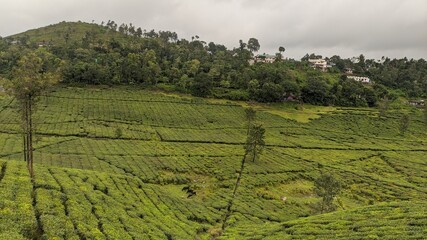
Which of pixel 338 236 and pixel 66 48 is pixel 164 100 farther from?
pixel 338 236

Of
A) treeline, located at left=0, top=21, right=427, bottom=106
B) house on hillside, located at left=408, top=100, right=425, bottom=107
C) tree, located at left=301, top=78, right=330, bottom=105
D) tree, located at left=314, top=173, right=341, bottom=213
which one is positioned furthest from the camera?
house on hillside, located at left=408, top=100, right=425, bottom=107

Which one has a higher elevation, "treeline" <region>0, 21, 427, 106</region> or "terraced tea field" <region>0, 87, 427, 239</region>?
"treeline" <region>0, 21, 427, 106</region>

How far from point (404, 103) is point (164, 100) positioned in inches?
4447

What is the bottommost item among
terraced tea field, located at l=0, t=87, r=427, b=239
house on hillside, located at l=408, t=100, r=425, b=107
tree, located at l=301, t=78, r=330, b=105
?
terraced tea field, located at l=0, t=87, r=427, b=239

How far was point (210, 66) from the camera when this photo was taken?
162 m

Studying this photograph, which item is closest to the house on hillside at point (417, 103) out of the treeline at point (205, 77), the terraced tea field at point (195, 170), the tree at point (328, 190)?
the treeline at point (205, 77)

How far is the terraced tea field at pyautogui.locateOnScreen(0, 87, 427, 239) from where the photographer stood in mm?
30938

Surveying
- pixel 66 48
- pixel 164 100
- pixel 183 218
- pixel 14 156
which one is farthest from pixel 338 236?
pixel 66 48

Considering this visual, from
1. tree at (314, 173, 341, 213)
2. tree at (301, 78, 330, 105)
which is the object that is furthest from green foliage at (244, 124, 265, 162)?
tree at (301, 78, 330, 105)

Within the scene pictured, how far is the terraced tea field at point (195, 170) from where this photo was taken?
3094cm

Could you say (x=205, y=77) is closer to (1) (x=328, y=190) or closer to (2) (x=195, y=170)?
(2) (x=195, y=170)

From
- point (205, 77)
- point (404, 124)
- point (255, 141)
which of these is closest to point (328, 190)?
point (255, 141)

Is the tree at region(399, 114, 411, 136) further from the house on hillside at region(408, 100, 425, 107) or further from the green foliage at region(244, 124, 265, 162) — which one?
the green foliage at region(244, 124, 265, 162)

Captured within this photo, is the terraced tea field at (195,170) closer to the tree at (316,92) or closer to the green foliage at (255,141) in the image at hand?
the green foliage at (255,141)
